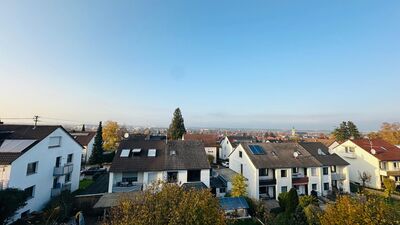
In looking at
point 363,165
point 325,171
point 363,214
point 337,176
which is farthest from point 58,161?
point 363,165

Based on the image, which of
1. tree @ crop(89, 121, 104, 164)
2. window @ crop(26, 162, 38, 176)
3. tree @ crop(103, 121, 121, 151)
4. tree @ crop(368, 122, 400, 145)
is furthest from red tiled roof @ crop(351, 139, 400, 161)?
tree @ crop(103, 121, 121, 151)

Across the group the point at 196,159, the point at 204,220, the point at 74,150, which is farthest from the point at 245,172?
the point at 74,150

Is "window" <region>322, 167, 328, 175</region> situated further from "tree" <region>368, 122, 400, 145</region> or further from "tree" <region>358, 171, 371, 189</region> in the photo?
"tree" <region>368, 122, 400, 145</region>

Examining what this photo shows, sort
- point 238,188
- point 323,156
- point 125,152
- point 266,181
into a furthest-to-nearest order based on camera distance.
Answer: point 323,156 → point 266,181 → point 125,152 → point 238,188

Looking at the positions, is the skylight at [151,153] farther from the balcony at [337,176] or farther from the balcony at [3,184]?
the balcony at [337,176]

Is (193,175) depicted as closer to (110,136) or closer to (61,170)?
(61,170)
